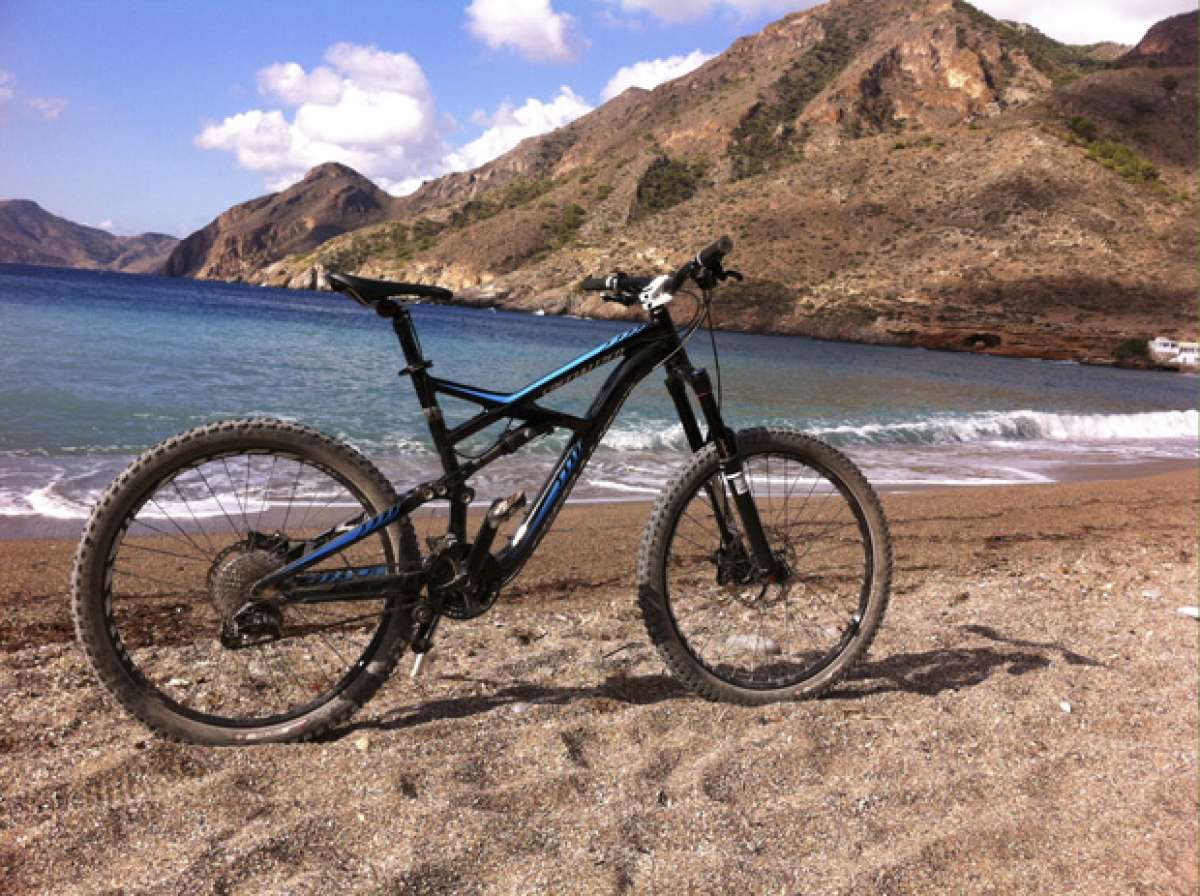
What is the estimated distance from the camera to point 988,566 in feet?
19.6

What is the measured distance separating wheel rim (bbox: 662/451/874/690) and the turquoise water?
3.09 ft

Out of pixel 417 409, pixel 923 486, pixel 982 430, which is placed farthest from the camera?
pixel 982 430

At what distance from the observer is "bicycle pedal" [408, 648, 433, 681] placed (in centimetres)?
309

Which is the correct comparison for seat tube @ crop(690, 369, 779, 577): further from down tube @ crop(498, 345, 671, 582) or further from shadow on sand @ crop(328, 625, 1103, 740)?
shadow on sand @ crop(328, 625, 1103, 740)

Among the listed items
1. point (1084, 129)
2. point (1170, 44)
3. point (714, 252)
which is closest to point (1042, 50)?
point (1170, 44)

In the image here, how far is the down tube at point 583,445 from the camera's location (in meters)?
3.11

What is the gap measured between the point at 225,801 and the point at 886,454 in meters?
12.4

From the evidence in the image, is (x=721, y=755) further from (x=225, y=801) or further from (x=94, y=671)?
(x=94, y=671)

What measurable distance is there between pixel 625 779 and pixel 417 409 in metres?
12.5

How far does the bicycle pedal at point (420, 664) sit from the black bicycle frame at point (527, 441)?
0.40m

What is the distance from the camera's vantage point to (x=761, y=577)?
3412 millimetres

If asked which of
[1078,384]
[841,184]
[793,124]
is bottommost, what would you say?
[1078,384]

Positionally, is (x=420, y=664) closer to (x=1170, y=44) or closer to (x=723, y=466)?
(x=723, y=466)

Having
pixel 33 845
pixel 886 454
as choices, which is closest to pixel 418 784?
pixel 33 845
